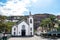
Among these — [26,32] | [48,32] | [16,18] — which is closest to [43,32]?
[48,32]

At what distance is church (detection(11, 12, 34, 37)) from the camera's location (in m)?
6.79

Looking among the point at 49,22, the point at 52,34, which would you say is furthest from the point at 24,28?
the point at 52,34

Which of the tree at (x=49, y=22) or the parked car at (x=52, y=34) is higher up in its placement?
the tree at (x=49, y=22)

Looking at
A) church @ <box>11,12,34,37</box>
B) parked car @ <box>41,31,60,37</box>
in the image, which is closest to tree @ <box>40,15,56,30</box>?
parked car @ <box>41,31,60,37</box>

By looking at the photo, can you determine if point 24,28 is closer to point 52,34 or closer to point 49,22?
point 49,22

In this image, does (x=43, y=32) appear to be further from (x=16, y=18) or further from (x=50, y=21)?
(x=16, y=18)

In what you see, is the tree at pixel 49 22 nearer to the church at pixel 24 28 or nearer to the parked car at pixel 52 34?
the parked car at pixel 52 34

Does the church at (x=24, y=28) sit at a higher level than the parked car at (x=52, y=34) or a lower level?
higher

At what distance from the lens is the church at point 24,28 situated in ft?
22.3

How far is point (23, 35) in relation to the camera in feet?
22.5

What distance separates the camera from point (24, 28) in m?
7.18

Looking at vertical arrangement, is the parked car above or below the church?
below

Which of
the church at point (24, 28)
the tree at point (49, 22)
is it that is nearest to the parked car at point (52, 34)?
the tree at point (49, 22)

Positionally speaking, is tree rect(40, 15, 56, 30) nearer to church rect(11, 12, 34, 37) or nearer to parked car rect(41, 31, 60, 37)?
A: parked car rect(41, 31, 60, 37)
